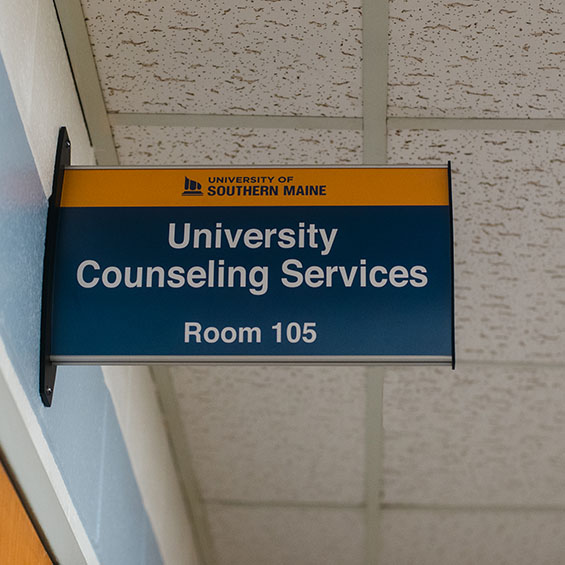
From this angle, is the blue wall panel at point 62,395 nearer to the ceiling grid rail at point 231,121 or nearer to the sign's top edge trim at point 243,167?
the sign's top edge trim at point 243,167

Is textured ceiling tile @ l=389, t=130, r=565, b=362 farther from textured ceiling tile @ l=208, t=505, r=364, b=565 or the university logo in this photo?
textured ceiling tile @ l=208, t=505, r=364, b=565

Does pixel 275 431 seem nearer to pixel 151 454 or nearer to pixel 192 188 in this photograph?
pixel 151 454

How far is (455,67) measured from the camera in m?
1.92

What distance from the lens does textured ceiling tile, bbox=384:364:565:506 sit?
2652 mm

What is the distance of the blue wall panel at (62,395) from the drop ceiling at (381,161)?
425 millimetres

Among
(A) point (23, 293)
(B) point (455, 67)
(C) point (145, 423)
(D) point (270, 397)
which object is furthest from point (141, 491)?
(B) point (455, 67)

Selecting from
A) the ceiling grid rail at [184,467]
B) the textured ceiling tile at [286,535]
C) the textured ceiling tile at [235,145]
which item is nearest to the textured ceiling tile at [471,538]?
the textured ceiling tile at [286,535]

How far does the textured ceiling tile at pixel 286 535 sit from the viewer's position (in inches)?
129

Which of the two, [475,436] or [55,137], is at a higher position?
[55,137]

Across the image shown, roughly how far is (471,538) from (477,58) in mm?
2027

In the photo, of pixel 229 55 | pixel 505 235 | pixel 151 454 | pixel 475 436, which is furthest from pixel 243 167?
pixel 475 436

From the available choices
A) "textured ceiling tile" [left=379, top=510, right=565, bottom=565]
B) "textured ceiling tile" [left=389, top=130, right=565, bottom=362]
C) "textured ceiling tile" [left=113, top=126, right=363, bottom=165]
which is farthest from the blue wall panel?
"textured ceiling tile" [left=379, top=510, right=565, bottom=565]

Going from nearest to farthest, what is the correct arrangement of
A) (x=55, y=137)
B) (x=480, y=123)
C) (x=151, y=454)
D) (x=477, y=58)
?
1. (x=55, y=137)
2. (x=477, y=58)
3. (x=480, y=123)
4. (x=151, y=454)

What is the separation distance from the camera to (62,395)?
1772 mm
